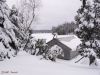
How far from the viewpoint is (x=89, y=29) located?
61.3 ft

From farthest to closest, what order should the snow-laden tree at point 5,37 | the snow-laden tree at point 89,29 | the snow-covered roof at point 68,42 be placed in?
1. the snow-covered roof at point 68,42
2. the snow-laden tree at point 89,29
3. the snow-laden tree at point 5,37

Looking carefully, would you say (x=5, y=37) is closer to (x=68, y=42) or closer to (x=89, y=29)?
(x=89, y=29)

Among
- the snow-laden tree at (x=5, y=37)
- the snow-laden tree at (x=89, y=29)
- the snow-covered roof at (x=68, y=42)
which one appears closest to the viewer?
the snow-laden tree at (x=5, y=37)

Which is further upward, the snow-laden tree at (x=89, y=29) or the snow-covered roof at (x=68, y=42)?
the snow-laden tree at (x=89, y=29)

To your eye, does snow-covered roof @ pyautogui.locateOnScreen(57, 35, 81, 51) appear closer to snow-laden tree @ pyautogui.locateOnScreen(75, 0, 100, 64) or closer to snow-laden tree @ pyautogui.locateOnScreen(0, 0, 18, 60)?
snow-laden tree @ pyautogui.locateOnScreen(75, 0, 100, 64)

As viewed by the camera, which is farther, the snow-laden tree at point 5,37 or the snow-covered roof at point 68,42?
the snow-covered roof at point 68,42

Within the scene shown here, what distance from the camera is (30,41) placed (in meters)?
18.0

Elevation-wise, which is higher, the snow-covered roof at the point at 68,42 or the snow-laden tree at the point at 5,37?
the snow-laden tree at the point at 5,37

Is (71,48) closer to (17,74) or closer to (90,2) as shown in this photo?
(90,2)

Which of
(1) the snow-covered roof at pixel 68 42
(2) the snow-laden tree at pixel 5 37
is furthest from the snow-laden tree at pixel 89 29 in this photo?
(1) the snow-covered roof at pixel 68 42

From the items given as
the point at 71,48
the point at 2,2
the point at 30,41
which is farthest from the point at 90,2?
the point at 71,48

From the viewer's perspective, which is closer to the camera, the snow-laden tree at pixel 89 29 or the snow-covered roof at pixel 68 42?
the snow-laden tree at pixel 89 29

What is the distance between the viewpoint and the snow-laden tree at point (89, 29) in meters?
18.2

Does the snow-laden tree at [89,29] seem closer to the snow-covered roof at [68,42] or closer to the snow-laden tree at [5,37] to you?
the snow-laden tree at [5,37]
